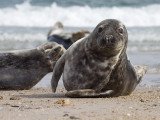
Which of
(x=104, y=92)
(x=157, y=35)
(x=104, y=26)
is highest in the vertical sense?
(x=104, y=26)

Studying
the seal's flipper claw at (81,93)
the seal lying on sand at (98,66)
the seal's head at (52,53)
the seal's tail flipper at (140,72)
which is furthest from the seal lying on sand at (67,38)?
the seal's flipper claw at (81,93)

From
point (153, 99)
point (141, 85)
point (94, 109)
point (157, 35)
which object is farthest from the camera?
point (157, 35)

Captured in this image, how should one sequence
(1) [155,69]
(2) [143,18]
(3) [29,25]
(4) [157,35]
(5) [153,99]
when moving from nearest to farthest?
1. (5) [153,99]
2. (1) [155,69]
3. (4) [157,35]
4. (3) [29,25]
5. (2) [143,18]

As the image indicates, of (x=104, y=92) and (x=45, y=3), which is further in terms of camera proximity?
(x=45, y=3)

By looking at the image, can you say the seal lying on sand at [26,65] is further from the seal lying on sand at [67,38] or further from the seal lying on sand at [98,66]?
the seal lying on sand at [67,38]

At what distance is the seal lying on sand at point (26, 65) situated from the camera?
7.29 metres

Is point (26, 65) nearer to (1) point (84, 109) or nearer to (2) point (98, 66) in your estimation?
(2) point (98, 66)

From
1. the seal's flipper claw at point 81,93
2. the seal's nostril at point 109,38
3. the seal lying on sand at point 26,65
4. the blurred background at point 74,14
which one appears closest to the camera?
the seal's nostril at point 109,38

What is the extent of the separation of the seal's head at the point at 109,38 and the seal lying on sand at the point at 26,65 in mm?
1503

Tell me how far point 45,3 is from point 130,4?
18.0ft

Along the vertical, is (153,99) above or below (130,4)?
above

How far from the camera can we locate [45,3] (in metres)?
30.4

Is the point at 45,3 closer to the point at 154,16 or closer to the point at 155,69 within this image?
the point at 154,16

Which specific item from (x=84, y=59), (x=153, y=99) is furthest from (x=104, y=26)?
(x=153, y=99)
